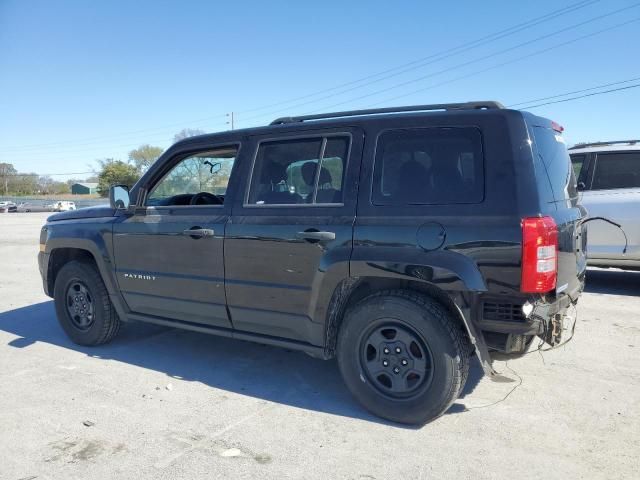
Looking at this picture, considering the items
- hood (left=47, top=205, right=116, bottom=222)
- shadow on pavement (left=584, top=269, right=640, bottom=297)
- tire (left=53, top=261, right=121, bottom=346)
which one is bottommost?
shadow on pavement (left=584, top=269, right=640, bottom=297)

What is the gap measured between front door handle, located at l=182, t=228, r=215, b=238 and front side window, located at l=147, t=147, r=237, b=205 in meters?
0.41

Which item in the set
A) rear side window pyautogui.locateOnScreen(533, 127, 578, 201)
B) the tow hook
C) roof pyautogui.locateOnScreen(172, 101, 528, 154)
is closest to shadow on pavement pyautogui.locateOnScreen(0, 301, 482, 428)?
the tow hook

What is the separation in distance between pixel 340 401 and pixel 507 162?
206cm

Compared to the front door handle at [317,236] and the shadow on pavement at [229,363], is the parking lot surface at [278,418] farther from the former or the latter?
the front door handle at [317,236]

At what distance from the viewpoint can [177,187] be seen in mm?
4707

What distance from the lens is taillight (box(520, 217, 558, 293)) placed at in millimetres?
2863

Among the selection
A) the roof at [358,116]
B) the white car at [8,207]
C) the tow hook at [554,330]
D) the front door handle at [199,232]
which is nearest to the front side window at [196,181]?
the roof at [358,116]

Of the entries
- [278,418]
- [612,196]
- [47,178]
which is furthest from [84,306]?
[47,178]

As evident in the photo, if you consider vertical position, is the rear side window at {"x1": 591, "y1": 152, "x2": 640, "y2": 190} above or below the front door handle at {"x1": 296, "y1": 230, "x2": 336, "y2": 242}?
above

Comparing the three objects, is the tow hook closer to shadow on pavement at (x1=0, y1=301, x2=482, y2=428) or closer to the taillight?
the taillight

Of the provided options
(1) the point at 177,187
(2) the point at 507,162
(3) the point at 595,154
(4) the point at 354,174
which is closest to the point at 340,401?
(4) the point at 354,174

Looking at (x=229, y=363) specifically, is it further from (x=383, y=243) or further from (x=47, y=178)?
(x=47, y=178)

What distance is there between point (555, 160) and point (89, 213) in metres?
4.21

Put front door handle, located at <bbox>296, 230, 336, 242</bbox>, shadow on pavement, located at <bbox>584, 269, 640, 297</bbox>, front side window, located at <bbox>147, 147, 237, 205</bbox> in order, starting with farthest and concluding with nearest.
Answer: shadow on pavement, located at <bbox>584, 269, 640, 297</bbox> → front side window, located at <bbox>147, 147, 237, 205</bbox> → front door handle, located at <bbox>296, 230, 336, 242</bbox>
